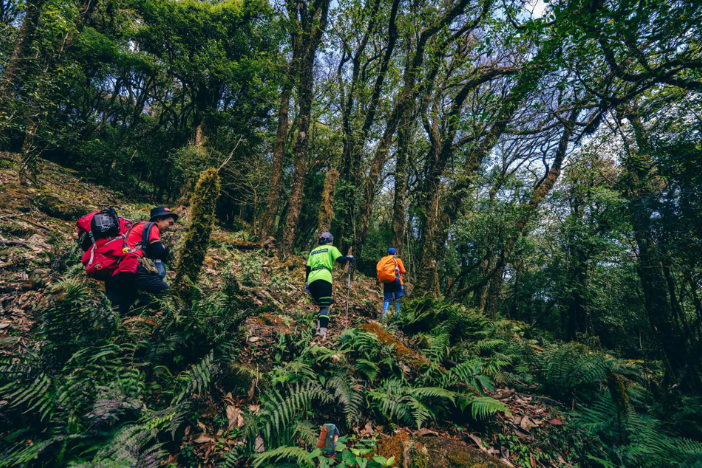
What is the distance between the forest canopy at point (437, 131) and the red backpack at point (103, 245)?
547cm

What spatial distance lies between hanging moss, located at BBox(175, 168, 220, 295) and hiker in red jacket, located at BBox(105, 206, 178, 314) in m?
0.62

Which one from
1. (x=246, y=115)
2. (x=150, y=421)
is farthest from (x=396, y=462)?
(x=246, y=115)

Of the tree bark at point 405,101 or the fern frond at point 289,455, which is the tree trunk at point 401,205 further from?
the fern frond at point 289,455

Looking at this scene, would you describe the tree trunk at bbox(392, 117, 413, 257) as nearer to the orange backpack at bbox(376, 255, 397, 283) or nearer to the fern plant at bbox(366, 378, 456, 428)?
the orange backpack at bbox(376, 255, 397, 283)

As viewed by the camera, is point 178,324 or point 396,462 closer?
point 396,462

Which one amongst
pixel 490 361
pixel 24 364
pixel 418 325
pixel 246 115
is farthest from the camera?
pixel 246 115

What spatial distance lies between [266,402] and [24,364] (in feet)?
7.41

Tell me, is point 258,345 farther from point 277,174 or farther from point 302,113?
point 277,174

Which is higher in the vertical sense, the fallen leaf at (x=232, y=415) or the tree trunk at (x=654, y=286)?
the tree trunk at (x=654, y=286)

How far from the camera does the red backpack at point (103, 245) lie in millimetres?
3553

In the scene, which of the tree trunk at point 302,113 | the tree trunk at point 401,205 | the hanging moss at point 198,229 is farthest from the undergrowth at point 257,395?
the tree trunk at point 401,205

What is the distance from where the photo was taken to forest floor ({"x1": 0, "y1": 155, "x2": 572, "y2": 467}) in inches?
116

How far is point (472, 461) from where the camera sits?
2859 millimetres

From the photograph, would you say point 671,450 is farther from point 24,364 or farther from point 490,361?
point 24,364
